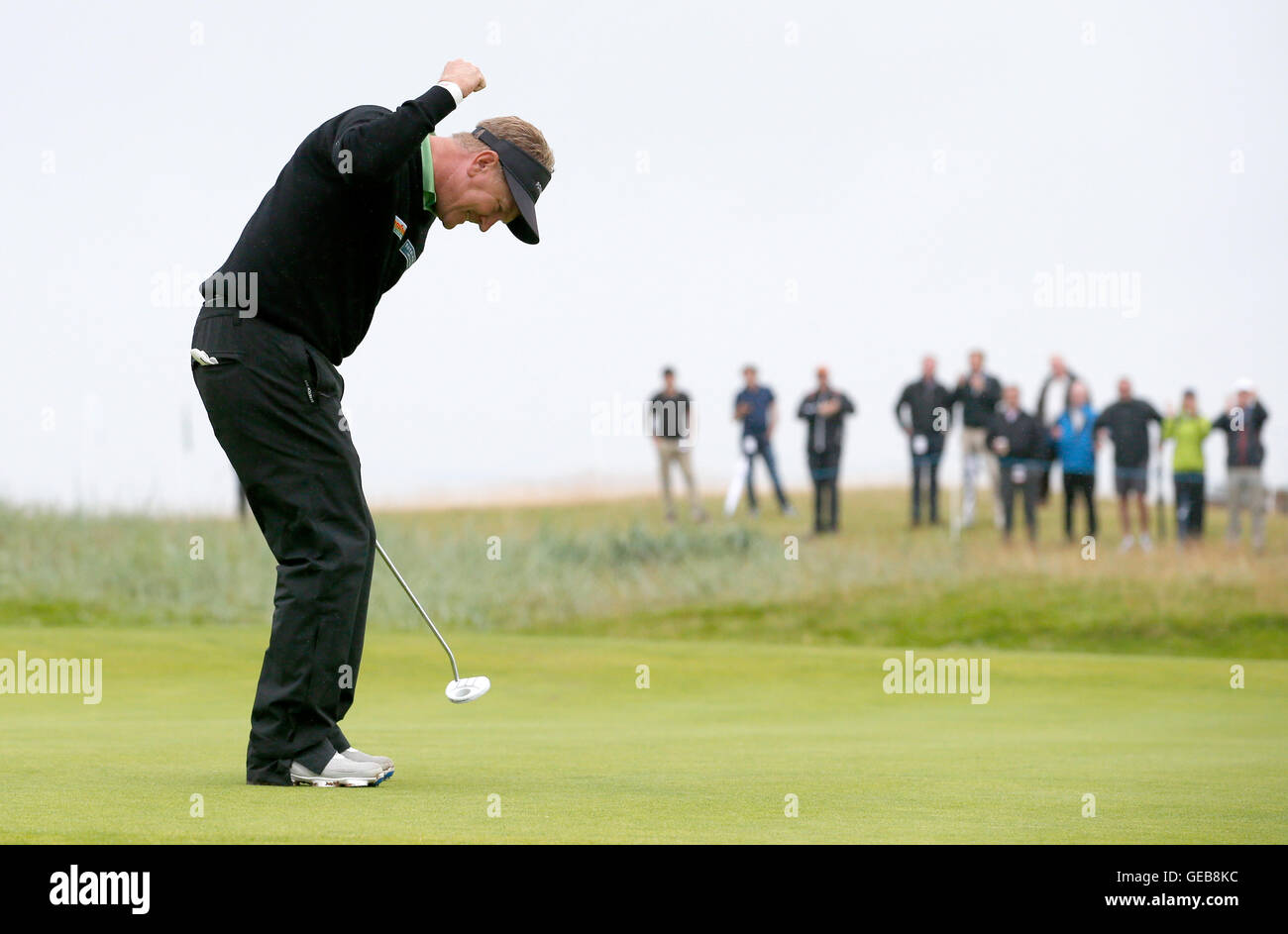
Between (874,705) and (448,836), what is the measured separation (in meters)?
8.42

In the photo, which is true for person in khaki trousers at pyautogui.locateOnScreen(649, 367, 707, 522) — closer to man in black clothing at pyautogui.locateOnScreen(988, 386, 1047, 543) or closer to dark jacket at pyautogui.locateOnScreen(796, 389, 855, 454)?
dark jacket at pyautogui.locateOnScreen(796, 389, 855, 454)

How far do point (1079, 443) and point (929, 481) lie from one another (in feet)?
9.19

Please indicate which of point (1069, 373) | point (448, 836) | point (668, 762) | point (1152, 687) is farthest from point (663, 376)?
point (448, 836)

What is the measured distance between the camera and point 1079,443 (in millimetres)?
21281

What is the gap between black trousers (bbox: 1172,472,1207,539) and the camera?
2194cm

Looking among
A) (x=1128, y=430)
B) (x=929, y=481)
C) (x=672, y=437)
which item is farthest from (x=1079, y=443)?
(x=672, y=437)

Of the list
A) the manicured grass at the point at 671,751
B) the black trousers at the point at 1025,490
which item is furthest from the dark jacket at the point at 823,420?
the manicured grass at the point at 671,751

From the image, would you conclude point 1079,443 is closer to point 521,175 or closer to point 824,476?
point 824,476

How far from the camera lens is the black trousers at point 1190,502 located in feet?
72.0

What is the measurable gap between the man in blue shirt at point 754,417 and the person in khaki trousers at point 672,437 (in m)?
0.78

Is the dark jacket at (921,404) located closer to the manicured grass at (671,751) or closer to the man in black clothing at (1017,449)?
the man in black clothing at (1017,449)
